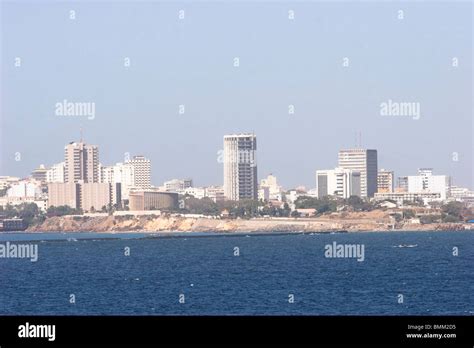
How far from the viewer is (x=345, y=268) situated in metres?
86.8

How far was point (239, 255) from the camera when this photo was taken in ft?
381

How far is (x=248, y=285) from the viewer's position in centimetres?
6769

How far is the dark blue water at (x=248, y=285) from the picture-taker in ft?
174

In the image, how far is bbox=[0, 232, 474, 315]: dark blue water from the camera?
174 feet
